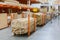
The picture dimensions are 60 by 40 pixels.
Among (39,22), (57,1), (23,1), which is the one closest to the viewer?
(39,22)

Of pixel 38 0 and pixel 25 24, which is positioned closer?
pixel 25 24


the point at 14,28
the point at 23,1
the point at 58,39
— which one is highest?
the point at 23,1

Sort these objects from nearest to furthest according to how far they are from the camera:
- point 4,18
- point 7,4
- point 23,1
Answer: point 7,4, point 4,18, point 23,1

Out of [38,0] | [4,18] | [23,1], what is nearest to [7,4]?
[4,18]

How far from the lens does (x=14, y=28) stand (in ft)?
18.7

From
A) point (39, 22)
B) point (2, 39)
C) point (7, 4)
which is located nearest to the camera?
point (7, 4)

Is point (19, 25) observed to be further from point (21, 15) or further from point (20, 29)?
point (21, 15)

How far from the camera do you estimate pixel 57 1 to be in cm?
1603

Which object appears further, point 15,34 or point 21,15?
point 21,15

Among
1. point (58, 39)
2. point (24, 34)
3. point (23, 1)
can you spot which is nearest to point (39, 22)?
point (23, 1)

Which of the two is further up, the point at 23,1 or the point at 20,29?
the point at 23,1

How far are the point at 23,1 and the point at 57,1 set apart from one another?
694 cm

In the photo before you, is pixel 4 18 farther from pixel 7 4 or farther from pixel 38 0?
pixel 38 0

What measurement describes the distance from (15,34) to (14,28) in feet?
1.35
